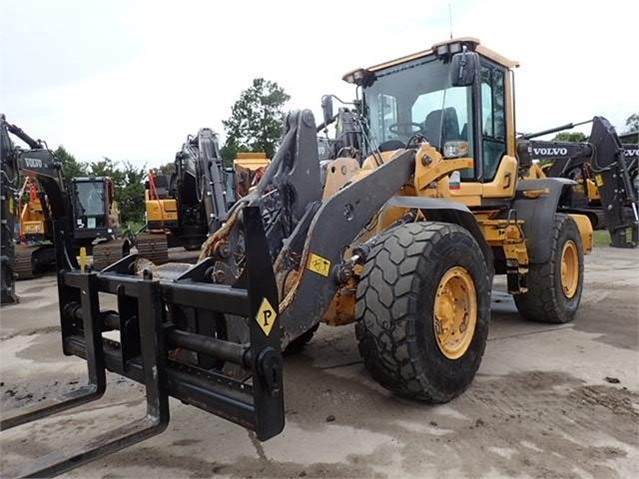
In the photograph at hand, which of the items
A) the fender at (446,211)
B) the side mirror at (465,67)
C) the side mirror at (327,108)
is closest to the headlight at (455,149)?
the side mirror at (465,67)

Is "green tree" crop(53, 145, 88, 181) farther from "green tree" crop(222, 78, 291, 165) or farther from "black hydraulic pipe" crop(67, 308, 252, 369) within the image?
"black hydraulic pipe" crop(67, 308, 252, 369)

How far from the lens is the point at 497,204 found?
5.42 metres

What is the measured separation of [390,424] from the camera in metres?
3.23

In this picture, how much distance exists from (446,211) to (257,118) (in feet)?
145

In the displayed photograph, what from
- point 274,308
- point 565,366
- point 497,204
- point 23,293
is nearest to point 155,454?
point 274,308

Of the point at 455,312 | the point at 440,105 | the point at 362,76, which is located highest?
the point at 362,76

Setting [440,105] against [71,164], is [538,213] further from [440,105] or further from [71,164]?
[71,164]

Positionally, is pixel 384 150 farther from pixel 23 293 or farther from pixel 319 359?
pixel 23 293

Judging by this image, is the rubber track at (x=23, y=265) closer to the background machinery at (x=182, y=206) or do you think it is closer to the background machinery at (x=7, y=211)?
the background machinery at (x=182, y=206)

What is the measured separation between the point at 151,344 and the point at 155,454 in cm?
73

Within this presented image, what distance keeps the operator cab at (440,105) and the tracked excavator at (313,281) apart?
14mm

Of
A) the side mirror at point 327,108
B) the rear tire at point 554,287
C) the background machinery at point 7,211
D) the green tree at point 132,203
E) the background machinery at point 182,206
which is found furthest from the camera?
the green tree at point 132,203

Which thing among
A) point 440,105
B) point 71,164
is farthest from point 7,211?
point 71,164

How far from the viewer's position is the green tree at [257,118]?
4516 cm
